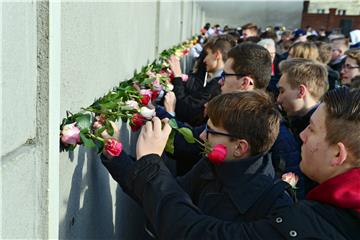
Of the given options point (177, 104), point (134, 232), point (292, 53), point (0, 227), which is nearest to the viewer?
point (0, 227)

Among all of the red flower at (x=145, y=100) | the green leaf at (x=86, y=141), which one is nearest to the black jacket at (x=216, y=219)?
the green leaf at (x=86, y=141)

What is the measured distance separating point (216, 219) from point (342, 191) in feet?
1.61

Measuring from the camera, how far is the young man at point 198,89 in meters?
4.52

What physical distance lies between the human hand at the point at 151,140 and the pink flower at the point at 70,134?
0.26 metres

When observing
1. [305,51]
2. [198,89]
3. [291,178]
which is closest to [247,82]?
[291,178]

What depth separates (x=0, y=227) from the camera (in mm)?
1377

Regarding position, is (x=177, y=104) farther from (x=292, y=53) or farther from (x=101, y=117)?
(x=292, y=53)

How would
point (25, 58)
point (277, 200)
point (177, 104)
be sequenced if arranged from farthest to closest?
point (177, 104) → point (277, 200) → point (25, 58)

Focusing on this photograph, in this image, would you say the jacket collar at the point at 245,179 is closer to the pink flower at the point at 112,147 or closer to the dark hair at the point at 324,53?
the pink flower at the point at 112,147

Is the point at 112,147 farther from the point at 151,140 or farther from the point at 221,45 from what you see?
the point at 221,45

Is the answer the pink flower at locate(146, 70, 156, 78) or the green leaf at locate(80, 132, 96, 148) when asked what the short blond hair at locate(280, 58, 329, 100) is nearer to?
the pink flower at locate(146, 70, 156, 78)

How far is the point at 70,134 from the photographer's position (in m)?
2.17

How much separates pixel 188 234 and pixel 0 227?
0.69 metres

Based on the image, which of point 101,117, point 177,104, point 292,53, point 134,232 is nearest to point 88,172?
point 101,117
